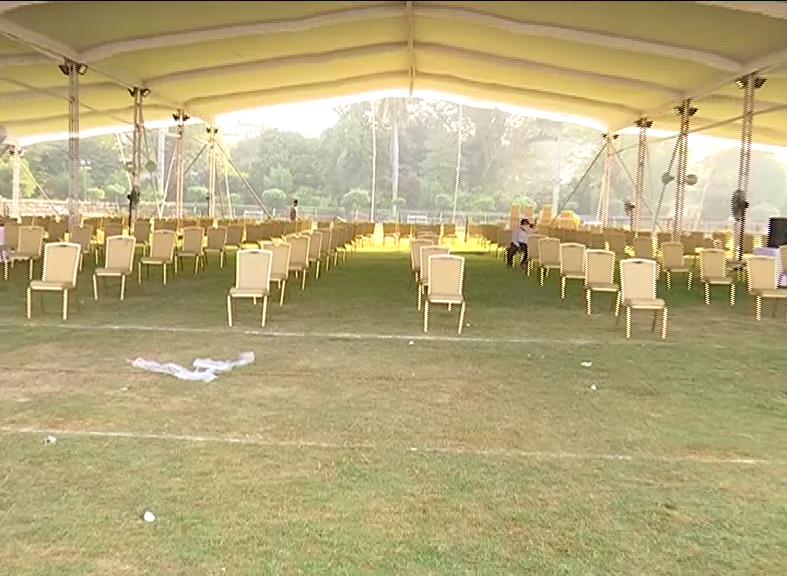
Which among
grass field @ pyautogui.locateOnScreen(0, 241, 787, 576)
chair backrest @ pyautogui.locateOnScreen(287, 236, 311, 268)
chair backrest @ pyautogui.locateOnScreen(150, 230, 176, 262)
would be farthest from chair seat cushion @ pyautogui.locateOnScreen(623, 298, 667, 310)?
chair backrest @ pyautogui.locateOnScreen(150, 230, 176, 262)

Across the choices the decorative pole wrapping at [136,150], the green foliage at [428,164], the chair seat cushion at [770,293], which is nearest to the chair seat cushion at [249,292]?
the chair seat cushion at [770,293]

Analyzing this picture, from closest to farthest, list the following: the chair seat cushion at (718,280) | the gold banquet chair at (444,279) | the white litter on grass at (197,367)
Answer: the white litter on grass at (197,367)
the gold banquet chair at (444,279)
the chair seat cushion at (718,280)

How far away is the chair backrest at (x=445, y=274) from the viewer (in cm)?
835

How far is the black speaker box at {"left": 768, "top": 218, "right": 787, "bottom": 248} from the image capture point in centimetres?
1532

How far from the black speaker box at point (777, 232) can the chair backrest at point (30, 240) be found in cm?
1274

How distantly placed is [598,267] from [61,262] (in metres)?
5.94

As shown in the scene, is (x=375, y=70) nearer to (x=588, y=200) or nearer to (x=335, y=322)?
(x=335, y=322)

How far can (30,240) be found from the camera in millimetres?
11641

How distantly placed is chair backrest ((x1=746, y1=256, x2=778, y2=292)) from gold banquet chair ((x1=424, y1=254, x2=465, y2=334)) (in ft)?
12.4

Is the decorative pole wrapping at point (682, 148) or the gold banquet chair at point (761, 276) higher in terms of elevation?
the decorative pole wrapping at point (682, 148)

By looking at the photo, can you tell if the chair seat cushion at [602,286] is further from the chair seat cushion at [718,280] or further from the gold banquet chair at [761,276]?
the chair seat cushion at [718,280]

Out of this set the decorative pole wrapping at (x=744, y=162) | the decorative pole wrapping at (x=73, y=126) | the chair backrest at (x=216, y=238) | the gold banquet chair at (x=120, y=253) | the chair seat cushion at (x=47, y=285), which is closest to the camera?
the chair seat cushion at (x=47, y=285)

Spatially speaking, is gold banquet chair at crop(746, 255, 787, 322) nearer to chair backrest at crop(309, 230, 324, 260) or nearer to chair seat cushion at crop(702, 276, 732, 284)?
chair seat cushion at crop(702, 276, 732, 284)

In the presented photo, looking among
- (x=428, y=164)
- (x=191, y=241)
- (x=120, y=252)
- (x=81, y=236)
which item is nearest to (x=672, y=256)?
(x=191, y=241)
